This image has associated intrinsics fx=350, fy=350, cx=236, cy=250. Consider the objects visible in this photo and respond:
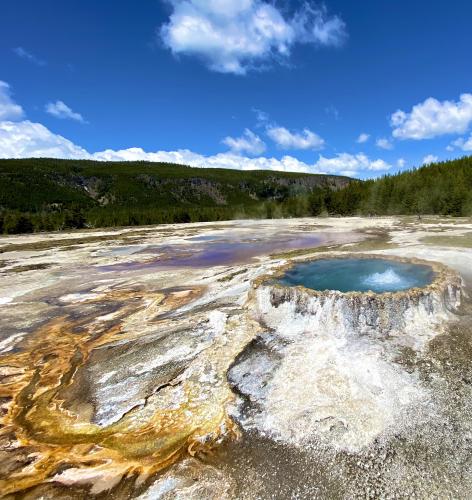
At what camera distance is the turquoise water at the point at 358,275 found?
A: 1263 cm

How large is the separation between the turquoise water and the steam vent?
42 mm

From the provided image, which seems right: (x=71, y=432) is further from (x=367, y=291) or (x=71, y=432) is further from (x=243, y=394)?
(x=367, y=291)

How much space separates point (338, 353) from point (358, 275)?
19.6 ft

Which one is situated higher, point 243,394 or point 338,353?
point 338,353

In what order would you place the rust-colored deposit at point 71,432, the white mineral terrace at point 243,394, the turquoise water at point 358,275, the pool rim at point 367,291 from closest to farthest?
the white mineral terrace at point 243,394
the rust-colored deposit at point 71,432
the pool rim at point 367,291
the turquoise water at point 358,275

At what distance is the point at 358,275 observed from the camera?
14.2 m

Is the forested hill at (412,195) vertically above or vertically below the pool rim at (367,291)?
above

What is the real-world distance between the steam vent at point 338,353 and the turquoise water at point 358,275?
4cm

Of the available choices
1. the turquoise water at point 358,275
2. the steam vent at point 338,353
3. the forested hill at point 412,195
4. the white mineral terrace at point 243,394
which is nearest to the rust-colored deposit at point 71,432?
the white mineral terrace at point 243,394

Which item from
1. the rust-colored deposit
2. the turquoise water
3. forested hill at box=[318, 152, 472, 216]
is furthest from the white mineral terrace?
forested hill at box=[318, 152, 472, 216]

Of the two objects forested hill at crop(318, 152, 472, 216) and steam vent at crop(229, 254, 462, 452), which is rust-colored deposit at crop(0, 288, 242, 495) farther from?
forested hill at crop(318, 152, 472, 216)

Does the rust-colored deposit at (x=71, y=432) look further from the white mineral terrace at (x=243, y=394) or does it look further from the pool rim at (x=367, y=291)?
the pool rim at (x=367, y=291)

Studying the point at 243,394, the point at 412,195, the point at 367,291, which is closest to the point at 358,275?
the point at 367,291

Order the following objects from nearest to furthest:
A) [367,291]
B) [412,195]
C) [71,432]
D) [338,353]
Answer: [71,432] → [338,353] → [367,291] → [412,195]
